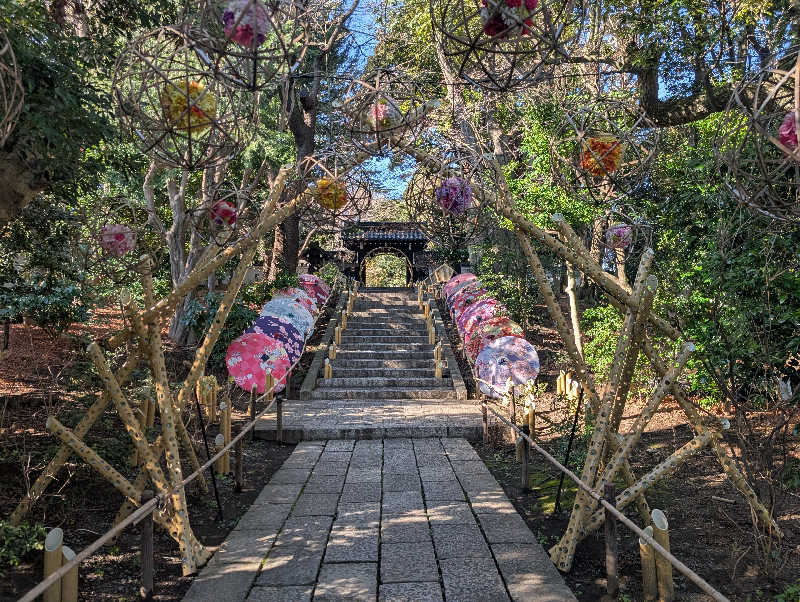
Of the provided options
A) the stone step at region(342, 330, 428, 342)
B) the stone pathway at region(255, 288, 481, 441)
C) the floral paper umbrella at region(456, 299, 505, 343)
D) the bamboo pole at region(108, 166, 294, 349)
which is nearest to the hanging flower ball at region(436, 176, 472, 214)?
the bamboo pole at region(108, 166, 294, 349)

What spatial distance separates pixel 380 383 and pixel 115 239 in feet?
20.2

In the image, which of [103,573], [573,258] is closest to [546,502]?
[573,258]

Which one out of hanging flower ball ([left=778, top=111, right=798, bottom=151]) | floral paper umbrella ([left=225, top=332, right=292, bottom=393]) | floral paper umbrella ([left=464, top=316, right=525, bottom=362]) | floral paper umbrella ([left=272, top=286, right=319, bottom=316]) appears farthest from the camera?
floral paper umbrella ([left=272, top=286, right=319, bottom=316])

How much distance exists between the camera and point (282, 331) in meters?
10.3

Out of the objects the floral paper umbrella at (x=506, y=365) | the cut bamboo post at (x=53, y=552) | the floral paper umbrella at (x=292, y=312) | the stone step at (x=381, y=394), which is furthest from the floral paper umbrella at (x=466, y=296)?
the cut bamboo post at (x=53, y=552)

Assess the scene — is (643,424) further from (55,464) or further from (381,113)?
(55,464)

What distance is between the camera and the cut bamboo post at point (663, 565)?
10.9 feet

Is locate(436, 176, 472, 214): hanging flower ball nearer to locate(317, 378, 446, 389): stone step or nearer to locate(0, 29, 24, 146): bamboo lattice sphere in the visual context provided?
locate(0, 29, 24, 146): bamboo lattice sphere

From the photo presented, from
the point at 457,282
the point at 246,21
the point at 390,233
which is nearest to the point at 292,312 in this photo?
the point at 457,282

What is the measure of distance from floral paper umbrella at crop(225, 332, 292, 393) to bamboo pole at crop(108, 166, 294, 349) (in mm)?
4657

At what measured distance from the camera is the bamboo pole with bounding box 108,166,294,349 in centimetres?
401

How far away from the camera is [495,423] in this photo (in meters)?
7.78

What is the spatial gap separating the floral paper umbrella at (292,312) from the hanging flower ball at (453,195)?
23.3 feet

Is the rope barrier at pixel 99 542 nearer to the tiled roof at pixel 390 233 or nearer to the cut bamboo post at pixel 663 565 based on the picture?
the cut bamboo post at pixel 663 565
